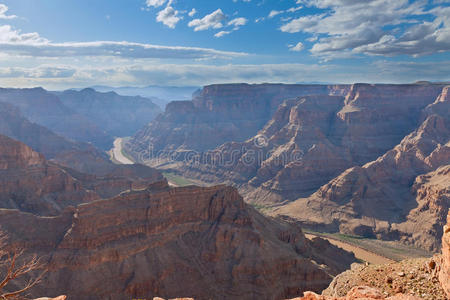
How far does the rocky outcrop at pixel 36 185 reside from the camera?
8719 centimetres

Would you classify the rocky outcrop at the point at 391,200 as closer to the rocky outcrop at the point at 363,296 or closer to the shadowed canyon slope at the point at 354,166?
the shadowed canyon slope at the point at 354,166

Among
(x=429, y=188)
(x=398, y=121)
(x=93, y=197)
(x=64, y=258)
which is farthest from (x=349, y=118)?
(x=64, y=258)

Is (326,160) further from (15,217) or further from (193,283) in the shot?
(15,217)

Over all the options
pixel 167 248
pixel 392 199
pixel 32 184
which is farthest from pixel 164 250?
pixel 392 199

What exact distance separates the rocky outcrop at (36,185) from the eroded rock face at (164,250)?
24.2 meters

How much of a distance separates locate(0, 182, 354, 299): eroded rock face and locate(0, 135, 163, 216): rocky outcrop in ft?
79.3

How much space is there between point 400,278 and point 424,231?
304 feet

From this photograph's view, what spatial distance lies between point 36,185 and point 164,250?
48.1m

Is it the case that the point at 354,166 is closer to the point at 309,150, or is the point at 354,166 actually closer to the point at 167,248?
the point at 309,150

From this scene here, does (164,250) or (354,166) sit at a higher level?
(354,166)

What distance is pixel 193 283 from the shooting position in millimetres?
61656

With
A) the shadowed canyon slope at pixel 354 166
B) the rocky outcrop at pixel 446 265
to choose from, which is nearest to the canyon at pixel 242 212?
the rocky outcrop at pixel 446 265

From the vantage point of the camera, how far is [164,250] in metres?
65.2

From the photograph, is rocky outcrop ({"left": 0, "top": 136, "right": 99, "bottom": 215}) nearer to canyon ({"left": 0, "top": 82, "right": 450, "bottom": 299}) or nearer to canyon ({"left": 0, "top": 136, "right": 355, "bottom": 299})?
canyon ({"left": 0, "top": 82, "right": 450, "bottom": 299})
